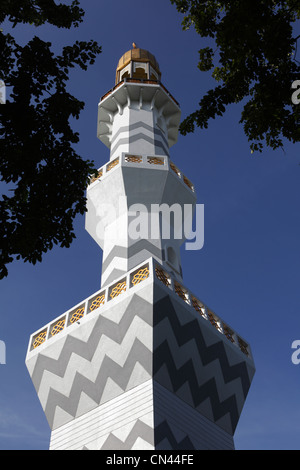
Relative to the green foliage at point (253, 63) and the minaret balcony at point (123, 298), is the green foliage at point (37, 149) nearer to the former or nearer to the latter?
the green foliage at point (253, 63)

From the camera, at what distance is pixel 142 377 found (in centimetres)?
1285

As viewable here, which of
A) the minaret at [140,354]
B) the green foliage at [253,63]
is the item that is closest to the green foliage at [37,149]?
the green foliage at [253,63]

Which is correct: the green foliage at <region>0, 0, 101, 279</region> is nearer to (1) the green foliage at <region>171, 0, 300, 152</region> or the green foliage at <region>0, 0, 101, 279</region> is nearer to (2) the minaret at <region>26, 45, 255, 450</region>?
(1) the green foliage at <region>171, 0, 300, 152</region>

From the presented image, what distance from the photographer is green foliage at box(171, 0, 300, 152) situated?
28.4 ft

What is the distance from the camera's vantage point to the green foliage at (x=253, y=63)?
866 cm

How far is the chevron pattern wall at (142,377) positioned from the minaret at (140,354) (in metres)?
0.03

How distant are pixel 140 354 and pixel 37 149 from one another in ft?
21.7

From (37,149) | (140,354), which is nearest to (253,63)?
(37,149)

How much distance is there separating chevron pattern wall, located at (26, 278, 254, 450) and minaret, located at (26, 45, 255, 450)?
0.09 feet

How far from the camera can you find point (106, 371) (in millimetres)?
13672

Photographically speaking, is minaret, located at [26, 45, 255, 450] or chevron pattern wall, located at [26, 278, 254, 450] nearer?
chevron pattern wall, located at [26, 278, 254, 450]

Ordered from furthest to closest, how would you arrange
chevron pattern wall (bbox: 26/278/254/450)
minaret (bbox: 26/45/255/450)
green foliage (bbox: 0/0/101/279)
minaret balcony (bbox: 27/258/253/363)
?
1. minaret balcony (bbox: 27/258/253/363)
2. minaret (bbox: 26/45/255/450)
3. chevron pattern wall (bbox: 26/278/254/450)
4. green foliage (bbox: 0/0/101/279)

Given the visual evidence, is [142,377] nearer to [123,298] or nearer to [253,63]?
[123,298]

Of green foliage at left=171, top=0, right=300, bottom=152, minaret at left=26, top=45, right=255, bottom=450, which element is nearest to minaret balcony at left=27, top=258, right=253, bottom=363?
minaret at left=26, top=45, right=255, bottom=450
